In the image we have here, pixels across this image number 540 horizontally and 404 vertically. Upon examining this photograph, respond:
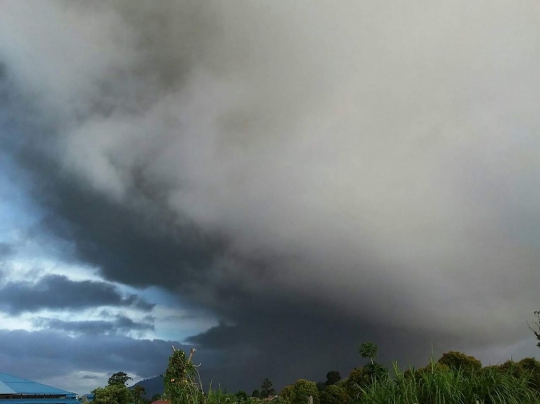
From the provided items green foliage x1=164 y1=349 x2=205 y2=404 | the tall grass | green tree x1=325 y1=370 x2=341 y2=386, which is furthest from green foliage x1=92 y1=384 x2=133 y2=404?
green tree x1=325 y1=370 x2=341 y2=386

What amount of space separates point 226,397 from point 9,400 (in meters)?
51.4

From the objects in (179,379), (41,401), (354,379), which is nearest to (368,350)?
(354,379)

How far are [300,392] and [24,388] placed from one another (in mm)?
36405

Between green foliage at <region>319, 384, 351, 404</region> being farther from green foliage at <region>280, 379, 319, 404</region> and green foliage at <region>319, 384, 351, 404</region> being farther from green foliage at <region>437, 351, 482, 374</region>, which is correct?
green foliage at <region>437, 351, 482, 374</region>

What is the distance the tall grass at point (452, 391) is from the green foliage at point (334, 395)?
39.5 m

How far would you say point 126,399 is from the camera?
45188 millimetres

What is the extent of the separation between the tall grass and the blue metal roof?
60.1 metres

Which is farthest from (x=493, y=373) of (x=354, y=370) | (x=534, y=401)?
(x=354, y=370)

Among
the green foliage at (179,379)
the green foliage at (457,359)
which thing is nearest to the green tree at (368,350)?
the green foliage at (457,359)

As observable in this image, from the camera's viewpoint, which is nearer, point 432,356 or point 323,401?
point 432,356

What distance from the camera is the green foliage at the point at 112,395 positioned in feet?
147

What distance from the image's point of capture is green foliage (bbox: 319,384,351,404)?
5131 cm

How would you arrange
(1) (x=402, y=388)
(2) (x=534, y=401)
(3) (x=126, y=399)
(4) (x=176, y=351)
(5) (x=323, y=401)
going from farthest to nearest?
(5) (x=323, y=401) < (3) (x=126, y=399) < (4) (x=176, y=351) < (1) (x=402, y=388) < (2) (x=534, y=401)

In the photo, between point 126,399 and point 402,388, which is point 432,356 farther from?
point 126,399
